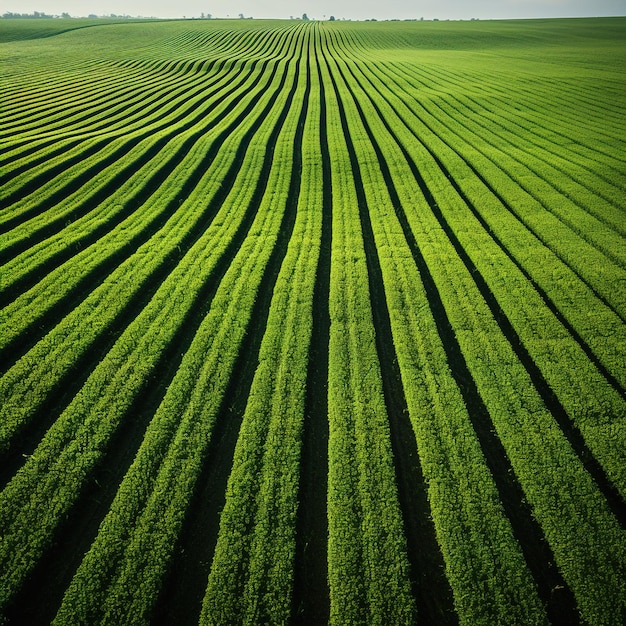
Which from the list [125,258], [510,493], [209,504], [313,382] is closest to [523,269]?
[510,493]

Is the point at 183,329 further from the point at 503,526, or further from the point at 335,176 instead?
the point at 335,176

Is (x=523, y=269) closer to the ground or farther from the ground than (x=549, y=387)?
farther from the ground

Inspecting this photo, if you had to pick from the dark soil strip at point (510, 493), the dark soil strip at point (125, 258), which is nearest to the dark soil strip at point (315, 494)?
the dark soil strip at point (510, 493)

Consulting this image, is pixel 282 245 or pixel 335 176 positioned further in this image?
pixel 335 176

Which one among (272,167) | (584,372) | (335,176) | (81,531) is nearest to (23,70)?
(272,167)

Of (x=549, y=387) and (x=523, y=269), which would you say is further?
(x=523, y=269)

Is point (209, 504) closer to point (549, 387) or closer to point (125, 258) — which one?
point (549, 387)

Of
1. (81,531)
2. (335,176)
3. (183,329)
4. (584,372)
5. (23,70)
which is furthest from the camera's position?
(23,70)
